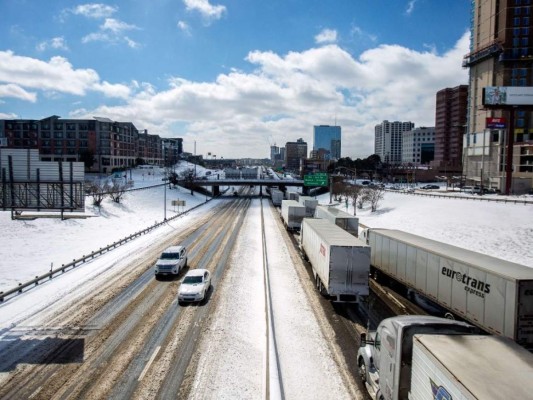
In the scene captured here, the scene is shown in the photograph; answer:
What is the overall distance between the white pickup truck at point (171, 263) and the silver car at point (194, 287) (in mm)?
4234

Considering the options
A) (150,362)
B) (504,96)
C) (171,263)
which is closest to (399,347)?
(150,362)

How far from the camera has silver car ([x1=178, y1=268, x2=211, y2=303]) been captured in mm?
20875

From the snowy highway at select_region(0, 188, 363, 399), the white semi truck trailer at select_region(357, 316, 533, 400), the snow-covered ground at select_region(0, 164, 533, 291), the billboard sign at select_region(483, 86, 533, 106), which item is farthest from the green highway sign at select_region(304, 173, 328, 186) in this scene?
the white semi truck trailer at select_region(357, 316, 533, 400)

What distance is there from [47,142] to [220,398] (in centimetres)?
13866

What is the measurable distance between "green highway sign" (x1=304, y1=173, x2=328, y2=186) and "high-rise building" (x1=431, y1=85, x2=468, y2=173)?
12646cm

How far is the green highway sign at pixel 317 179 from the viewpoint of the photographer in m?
75.3

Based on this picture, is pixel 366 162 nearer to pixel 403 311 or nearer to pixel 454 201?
pixel 454 201

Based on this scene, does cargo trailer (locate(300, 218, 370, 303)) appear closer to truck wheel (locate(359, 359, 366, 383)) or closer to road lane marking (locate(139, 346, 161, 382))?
truck wheel (locate(359, 359, 366, 383))

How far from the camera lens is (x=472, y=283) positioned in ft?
49.3

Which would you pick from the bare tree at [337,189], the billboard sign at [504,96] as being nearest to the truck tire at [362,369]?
the bare tree at [337,189]

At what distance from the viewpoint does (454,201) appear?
57062mm

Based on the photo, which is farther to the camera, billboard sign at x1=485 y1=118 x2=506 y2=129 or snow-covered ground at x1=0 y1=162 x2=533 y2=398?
billboard sign at x1=485 y1=118 x2=506 y2=129

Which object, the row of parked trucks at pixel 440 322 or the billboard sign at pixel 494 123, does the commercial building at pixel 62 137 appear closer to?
the billboard sign at pixel 494 123

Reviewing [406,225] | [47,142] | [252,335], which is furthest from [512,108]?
[47,142]
